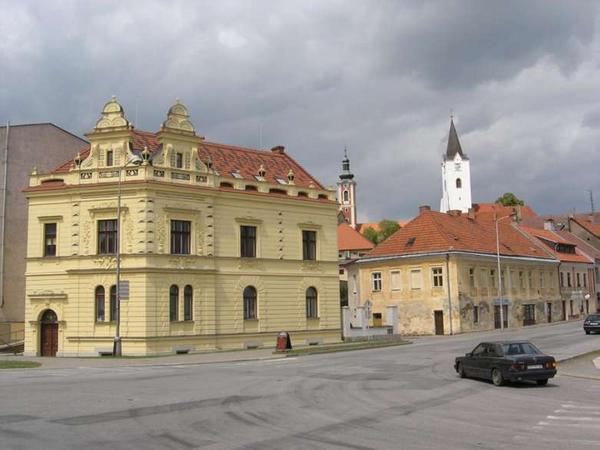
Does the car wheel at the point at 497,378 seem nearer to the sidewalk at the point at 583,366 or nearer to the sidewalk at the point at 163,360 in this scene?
the sidewalk at the point at 583,366

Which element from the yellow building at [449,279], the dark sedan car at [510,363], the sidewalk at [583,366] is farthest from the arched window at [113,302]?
the yellow building at [449,279]

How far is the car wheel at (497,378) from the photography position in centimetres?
2033

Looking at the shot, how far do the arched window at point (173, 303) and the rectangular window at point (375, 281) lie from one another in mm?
25956

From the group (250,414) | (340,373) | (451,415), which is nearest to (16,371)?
(340,373)

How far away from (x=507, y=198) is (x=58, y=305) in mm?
101720

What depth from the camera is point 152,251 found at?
38.1 metres

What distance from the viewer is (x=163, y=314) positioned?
1503 inches

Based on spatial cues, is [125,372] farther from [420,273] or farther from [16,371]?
[420,273]

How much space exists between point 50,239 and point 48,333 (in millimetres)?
5473

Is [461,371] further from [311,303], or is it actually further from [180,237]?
[311,303]

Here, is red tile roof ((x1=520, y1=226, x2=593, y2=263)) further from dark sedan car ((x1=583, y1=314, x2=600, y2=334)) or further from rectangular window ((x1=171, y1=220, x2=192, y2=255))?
rectangular window ((x1=171, y1=220, x2=192, y2=255))

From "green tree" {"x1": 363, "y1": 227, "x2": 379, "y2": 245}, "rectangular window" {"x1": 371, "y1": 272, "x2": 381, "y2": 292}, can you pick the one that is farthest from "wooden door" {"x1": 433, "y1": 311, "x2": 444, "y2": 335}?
"green tree" {"x1": 363, "y1": 227, "x2": 379, "y2": 245}

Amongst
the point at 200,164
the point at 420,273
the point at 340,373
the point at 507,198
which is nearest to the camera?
the point at 340,373

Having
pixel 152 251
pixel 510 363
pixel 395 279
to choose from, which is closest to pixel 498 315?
pixel 395 279
